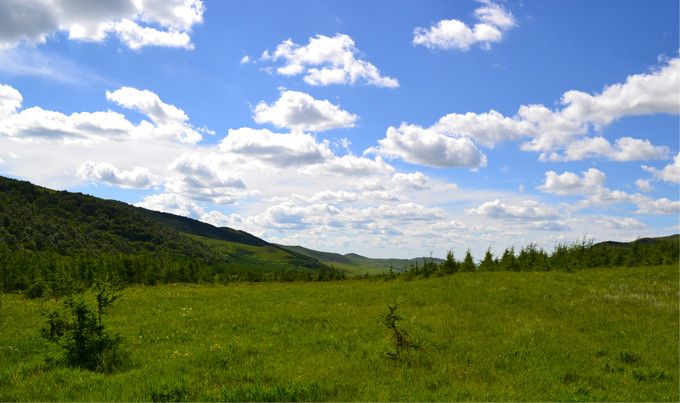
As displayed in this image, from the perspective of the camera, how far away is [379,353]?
548 inches

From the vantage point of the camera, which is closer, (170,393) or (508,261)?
(170,393)

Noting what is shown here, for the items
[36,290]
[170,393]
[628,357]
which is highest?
[628,357]

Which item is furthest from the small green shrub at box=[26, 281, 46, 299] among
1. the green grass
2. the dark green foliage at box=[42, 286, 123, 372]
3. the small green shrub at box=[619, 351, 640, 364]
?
the small green shrub at box=[619, 351, 640, 364]

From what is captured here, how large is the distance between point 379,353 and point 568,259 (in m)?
43.8

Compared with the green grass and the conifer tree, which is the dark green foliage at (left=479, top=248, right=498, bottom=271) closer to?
the conifer tree

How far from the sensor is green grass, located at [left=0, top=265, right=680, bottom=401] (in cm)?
1080

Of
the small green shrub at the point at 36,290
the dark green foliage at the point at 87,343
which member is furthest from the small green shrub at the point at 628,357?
the small green shrub at the point at 36,290

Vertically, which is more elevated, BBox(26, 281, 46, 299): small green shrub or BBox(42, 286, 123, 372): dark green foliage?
BBox(42, 286, 123, 372): dark green foliage

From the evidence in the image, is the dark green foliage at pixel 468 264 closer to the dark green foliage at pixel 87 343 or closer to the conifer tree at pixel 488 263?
the conifer tree at pixel 488 263

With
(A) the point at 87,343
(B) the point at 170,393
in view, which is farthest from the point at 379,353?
(A) the point at 87,343

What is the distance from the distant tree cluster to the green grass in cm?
2342

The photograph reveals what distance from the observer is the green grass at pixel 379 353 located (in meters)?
10.8

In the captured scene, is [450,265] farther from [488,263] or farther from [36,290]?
[36,290]

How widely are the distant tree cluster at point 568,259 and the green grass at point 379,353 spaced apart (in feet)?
76.8
